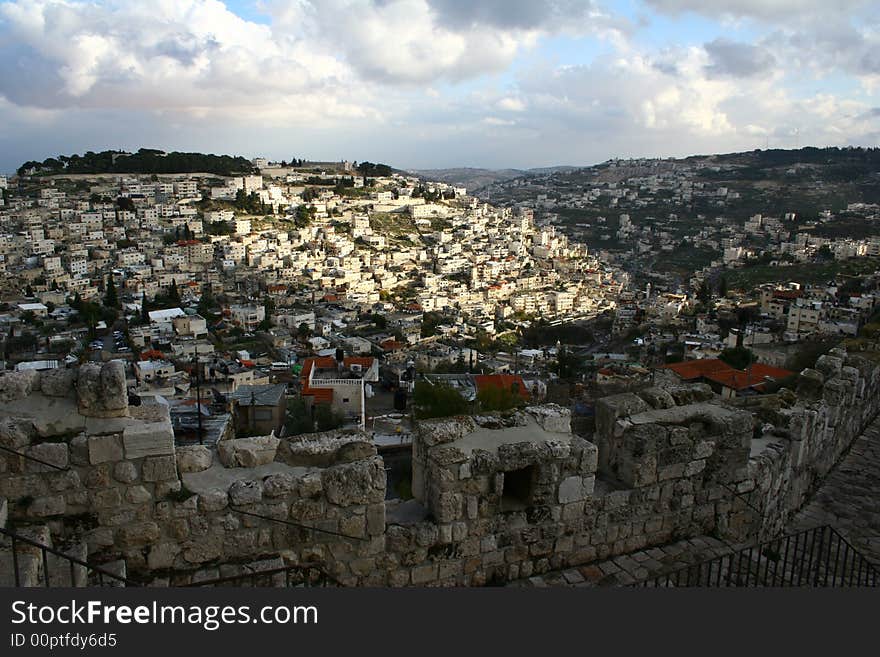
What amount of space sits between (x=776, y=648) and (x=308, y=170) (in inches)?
6072

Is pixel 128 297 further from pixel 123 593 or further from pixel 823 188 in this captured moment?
pixel 823 188

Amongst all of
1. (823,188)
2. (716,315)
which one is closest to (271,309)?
(716,315)

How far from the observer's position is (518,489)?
5.09m

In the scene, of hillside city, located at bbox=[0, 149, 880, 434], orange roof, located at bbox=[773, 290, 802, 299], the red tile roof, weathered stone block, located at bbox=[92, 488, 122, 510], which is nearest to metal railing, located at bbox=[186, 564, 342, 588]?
weathered stone block, located at bbox=[92, 488, 122, 510]

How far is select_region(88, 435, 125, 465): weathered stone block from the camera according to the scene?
3994mm

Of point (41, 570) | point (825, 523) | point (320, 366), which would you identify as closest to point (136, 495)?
point (41, 570)

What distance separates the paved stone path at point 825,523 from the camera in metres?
5.00

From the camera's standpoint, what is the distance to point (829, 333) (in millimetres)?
36094

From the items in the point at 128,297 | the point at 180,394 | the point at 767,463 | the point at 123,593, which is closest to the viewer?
the point at 123,593

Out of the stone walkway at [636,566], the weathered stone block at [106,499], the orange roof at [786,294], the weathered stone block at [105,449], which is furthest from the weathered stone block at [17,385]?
the orange roof at [786,294]

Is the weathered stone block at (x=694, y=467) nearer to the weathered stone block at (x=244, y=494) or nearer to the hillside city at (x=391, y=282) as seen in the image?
the weathered stone block at (x=244, y=494)

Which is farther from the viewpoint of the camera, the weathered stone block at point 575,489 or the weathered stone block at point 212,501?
→ the weathered stone block at point 575,489

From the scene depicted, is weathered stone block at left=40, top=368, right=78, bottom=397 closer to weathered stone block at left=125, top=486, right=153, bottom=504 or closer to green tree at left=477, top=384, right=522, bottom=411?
weathered stone block at left=125, top=486, right=153, bottom=504

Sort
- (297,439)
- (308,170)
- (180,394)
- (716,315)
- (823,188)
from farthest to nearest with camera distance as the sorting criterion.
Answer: (308,170) < (823,188) < (716,315) < (180,394) < (297,439)
